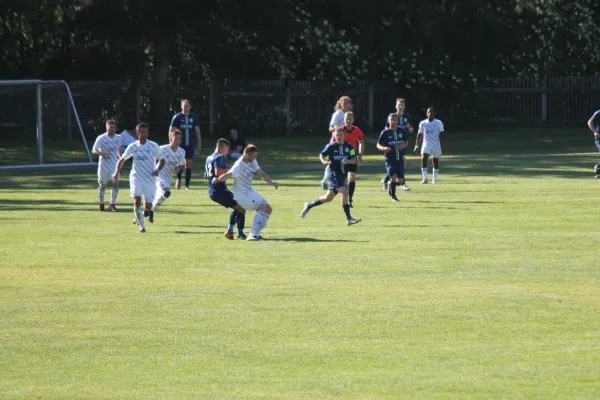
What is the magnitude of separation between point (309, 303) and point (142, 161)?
926 cm

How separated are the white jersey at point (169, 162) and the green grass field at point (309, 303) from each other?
73 cm

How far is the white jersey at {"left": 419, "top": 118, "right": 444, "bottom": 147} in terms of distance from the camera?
112 ft

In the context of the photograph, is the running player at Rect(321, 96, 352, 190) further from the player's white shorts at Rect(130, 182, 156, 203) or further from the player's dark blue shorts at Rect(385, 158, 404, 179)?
the player's white shorts at Rect(130, 182, 156, 203)

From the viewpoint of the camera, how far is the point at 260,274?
17125mm

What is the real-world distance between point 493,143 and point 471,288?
35.8m

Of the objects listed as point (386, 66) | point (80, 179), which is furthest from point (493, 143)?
point (80, 179)

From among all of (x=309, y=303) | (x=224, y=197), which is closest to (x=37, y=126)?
(x=224, y=197)

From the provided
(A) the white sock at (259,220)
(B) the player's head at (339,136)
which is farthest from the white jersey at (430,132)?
(A) the white sock at (259,220)

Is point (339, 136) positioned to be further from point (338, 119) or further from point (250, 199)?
point (338, 119)

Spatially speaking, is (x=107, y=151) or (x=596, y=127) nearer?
(x=107, y=151)

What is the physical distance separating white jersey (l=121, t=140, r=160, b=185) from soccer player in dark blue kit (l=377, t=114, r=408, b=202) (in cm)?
636

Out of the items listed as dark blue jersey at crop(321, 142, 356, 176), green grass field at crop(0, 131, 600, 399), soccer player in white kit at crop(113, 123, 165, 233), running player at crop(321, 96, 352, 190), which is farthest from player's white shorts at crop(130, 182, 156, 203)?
running player at crop(321, 96, 352, 190)

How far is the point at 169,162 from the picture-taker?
26.2 meters

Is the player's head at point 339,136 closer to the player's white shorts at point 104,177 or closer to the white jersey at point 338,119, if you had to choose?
the white jersey at point 338,119
